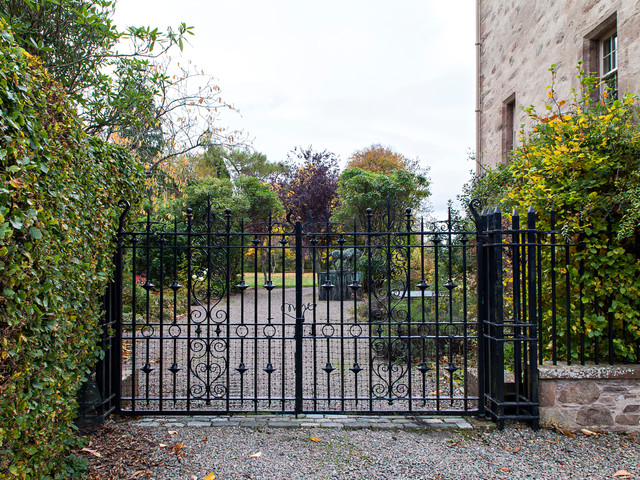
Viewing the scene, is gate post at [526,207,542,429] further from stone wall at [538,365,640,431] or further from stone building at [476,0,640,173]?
stone building at [476,0,640,173]

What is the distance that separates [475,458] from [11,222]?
3501 millimetres

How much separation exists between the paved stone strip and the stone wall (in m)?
0.71

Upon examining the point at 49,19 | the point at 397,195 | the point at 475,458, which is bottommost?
the point at 475,458

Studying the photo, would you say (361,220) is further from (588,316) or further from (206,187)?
(588,316)

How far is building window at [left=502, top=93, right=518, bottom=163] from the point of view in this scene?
29.6ft

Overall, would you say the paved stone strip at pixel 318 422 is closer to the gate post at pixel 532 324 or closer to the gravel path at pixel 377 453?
the gravel path at pixel 377 453

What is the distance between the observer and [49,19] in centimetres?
580

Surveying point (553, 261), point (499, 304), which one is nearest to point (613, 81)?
point (553, 261)

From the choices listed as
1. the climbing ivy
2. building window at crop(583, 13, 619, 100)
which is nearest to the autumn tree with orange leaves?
building window at crop(583, 13, 619, 100)

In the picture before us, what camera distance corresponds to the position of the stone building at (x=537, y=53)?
18.5 ft

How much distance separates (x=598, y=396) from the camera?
3887mm

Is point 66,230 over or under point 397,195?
under

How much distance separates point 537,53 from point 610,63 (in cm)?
180

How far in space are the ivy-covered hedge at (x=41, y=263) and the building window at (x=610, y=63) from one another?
250 inches
